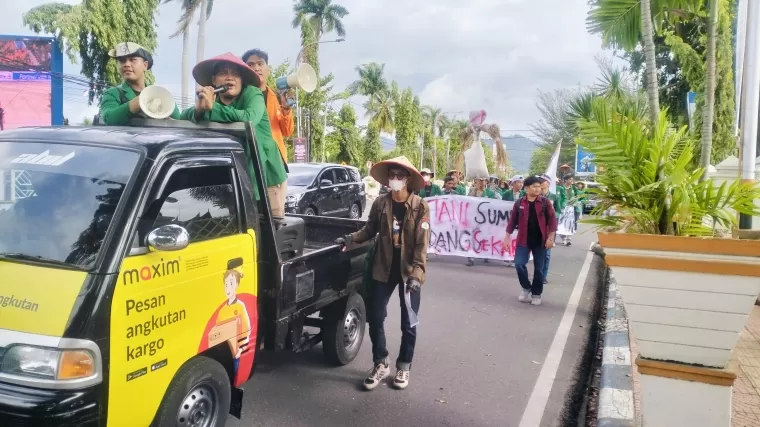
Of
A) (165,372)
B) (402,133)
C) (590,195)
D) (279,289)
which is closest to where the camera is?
(165,372)

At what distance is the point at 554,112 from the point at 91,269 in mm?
41099

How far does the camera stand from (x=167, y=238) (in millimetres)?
2756

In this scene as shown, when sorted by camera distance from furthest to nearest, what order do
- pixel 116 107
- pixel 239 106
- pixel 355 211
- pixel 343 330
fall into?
pixel 355 211
pixel 343 330
pixel 239 106
pixel 116 107

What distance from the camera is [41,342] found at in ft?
8.13

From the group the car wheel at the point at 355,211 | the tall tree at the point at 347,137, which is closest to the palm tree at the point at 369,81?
the tall tree at the point at 347,137

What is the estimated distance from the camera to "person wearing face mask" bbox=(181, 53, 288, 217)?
3889 mm

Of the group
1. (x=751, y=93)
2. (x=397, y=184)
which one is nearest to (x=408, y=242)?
(x=397, y=184)

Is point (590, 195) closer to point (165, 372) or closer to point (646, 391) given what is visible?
point (646, 391)

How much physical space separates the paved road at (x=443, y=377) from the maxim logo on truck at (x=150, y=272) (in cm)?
150

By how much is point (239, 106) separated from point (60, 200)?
169cm

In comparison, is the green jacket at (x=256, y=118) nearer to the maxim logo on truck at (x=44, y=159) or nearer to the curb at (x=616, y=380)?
the maxim logo on truck at (x=44, y=159)

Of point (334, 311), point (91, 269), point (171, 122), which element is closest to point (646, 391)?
point (334, 311)

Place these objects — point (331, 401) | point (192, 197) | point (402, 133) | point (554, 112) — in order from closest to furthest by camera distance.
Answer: point (192, 197)
point (331, 401)
point (554, 112)
point (402, 133)

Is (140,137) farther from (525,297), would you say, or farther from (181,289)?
(525,297)
